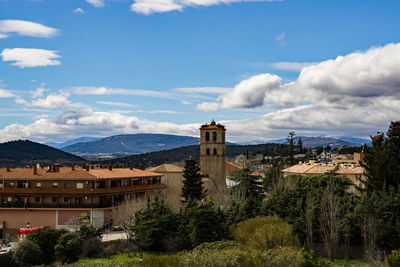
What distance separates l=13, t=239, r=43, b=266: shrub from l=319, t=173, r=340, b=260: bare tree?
870 inches

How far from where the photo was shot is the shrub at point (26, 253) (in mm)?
35625

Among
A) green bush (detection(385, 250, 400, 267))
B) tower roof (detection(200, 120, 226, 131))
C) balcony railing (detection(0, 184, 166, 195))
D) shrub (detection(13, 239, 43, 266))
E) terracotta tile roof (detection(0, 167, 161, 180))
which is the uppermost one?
tower roof (detection(200, 120, 226, 131))

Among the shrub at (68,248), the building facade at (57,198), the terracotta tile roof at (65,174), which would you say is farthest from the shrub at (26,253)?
the terracotta tile roof at (65,174)

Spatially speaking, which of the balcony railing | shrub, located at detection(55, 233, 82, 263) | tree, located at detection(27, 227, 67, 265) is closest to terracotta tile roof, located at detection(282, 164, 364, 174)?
the balcony railing

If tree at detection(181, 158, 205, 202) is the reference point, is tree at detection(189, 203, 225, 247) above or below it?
below

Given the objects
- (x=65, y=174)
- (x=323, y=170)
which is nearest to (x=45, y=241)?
(x=65, y=174)

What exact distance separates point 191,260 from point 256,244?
8.54m

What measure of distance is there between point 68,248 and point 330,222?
67.3 feet

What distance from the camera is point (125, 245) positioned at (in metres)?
43.7

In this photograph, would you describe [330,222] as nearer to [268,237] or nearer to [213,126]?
[268,237]

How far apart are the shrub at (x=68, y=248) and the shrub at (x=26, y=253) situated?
1575 millimetres

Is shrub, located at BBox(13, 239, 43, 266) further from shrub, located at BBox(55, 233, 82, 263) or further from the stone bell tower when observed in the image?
the stone bell tower

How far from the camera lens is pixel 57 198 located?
55.0 m

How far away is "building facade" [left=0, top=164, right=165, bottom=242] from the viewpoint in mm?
53406
